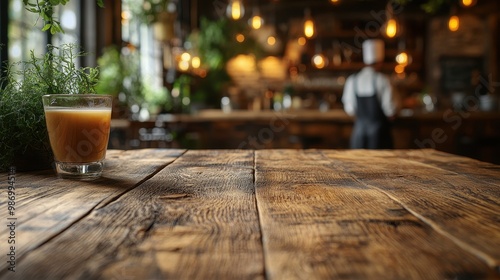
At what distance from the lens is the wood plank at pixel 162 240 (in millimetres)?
517

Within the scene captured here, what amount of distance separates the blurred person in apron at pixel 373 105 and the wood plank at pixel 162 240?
14.3ft

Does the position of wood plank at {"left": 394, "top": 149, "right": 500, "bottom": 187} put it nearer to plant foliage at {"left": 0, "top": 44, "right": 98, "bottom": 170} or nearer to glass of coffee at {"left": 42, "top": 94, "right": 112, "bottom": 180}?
glass of coffee at {"left": 42, "top": 94, "right": 112, "bottom": 180}

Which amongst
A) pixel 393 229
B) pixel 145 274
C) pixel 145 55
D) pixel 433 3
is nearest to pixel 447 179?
pixel 393 229

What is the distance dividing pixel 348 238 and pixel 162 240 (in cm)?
24

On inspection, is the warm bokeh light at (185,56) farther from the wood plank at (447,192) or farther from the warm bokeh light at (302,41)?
the wood plank at (447,192)

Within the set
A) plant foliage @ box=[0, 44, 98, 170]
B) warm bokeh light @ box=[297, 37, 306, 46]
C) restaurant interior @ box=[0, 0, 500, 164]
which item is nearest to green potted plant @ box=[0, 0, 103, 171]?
plant foliage @ box=[0, 44, 98, 170]

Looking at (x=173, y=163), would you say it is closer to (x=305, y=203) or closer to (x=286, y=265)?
(x=305, y=203)

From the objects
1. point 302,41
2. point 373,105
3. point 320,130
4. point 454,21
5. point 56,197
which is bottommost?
point 320,130

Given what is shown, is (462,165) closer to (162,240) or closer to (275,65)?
(162,240)

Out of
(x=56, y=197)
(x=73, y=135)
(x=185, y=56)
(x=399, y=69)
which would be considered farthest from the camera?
(x=399, y=69)

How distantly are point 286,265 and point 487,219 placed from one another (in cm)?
39

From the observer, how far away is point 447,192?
0.99m

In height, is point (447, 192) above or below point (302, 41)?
below

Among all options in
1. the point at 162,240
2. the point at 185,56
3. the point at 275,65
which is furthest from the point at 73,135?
the point at 275,65
